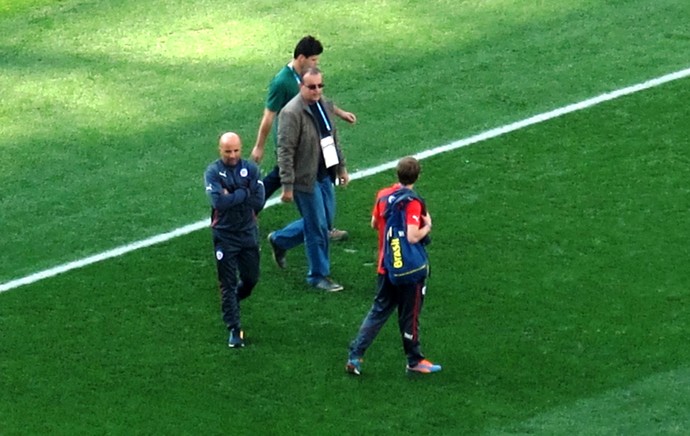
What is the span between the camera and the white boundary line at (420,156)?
41.2ft

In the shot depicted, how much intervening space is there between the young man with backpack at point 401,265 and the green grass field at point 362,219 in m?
0.27

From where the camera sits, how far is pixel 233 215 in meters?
11.0

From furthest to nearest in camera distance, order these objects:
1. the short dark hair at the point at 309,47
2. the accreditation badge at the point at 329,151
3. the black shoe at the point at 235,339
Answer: the short dark hair at the point at 309,47, the accreditation badge at the point at 329,151, the black shoe at the point at 235,339

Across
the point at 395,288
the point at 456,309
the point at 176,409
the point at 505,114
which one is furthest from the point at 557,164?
the point at 176,409

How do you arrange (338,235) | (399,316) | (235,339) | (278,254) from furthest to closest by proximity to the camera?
(338,235) → (278,254) → (235,339) → (399,316)

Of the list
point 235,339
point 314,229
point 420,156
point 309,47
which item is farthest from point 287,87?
point 420,156

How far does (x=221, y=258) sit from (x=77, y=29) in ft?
22.4

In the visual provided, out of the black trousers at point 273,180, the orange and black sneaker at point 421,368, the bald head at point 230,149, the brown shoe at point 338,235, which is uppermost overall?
the bald head at point 230,149

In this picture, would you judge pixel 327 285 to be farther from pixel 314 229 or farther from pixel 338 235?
pixel 338 235

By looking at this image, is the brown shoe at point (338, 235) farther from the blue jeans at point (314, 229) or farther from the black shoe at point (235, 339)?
the black shoe at point (235, 339)

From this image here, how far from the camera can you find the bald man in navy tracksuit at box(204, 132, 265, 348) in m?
10.9

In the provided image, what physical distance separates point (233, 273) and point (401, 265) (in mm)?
1334

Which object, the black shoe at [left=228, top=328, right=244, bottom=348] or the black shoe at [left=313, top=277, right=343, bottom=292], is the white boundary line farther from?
the black shoe at [left=228, top=328, right=244, bottom=348]

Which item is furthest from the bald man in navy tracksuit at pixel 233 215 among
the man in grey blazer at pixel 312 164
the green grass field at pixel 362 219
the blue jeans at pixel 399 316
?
the blue jeans at pixel 399 316
